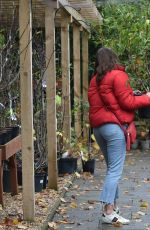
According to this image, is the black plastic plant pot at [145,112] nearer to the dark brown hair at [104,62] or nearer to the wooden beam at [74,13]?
the dark brown hair at [104,62]

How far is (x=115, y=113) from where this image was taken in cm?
552

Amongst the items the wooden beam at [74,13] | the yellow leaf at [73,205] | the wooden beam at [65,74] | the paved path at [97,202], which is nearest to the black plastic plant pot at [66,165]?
the paved path at [97,202]

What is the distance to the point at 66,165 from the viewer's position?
8422 millimetres

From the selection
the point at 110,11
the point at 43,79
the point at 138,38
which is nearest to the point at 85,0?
the point at 43,79

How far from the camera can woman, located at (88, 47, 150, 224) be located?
5480 millimetres

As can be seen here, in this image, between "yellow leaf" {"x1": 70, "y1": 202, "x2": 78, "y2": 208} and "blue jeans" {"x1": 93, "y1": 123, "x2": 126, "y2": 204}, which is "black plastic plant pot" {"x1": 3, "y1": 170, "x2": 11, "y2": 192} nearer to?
"yellow leaf" {"x1": 70, "y1": 202, "x2": 78, "y2": 208}

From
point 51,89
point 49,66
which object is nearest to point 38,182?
point 51,89

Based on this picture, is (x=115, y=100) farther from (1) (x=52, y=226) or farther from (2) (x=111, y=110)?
(1) (x=52, y=226)

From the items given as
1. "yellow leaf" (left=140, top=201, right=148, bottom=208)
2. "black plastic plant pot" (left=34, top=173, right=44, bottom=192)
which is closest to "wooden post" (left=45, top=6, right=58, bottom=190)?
"black plastic plant pot" (left=34, top=173, right=44, bottom=192)

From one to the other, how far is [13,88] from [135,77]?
4221 millimetres

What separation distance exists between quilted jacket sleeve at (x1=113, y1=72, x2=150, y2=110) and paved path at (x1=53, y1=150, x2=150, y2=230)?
120 cm

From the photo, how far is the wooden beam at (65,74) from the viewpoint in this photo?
8.79 metres

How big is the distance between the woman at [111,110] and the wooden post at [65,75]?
3.06 meters

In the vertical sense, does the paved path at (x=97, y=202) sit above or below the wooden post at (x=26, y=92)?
below
